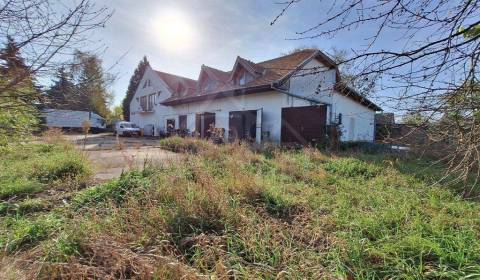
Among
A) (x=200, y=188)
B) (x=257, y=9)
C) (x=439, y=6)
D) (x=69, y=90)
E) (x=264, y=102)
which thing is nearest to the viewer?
(x=439, y=6)

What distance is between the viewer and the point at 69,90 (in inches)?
111

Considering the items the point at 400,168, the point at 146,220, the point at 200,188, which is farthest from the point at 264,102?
the point at 146,220

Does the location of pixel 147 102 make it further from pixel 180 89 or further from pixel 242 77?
pixel 242 77

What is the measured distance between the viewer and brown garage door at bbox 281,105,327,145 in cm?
1341

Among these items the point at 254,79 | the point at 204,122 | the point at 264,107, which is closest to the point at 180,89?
the point at 204,122

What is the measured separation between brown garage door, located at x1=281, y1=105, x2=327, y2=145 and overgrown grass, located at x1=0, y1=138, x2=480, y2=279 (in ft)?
29.6

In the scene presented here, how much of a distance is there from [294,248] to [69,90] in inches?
112

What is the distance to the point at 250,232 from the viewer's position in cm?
274

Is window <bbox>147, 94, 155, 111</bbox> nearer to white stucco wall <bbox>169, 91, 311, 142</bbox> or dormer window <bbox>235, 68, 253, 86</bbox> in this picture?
white stucco wall <bbox>169, 91, 311, 142</bbox>

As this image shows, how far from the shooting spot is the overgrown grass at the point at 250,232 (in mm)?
2180

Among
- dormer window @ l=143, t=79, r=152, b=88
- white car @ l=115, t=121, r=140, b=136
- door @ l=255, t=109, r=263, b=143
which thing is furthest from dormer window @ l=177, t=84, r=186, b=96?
door @ l=255, t=109, r=263, b=143

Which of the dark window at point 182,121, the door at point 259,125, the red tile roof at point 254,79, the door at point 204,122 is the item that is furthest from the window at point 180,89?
the door at point 259,125

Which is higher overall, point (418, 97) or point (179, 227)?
point (418, 97)

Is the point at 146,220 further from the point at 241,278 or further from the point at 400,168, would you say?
the point at 400,168
